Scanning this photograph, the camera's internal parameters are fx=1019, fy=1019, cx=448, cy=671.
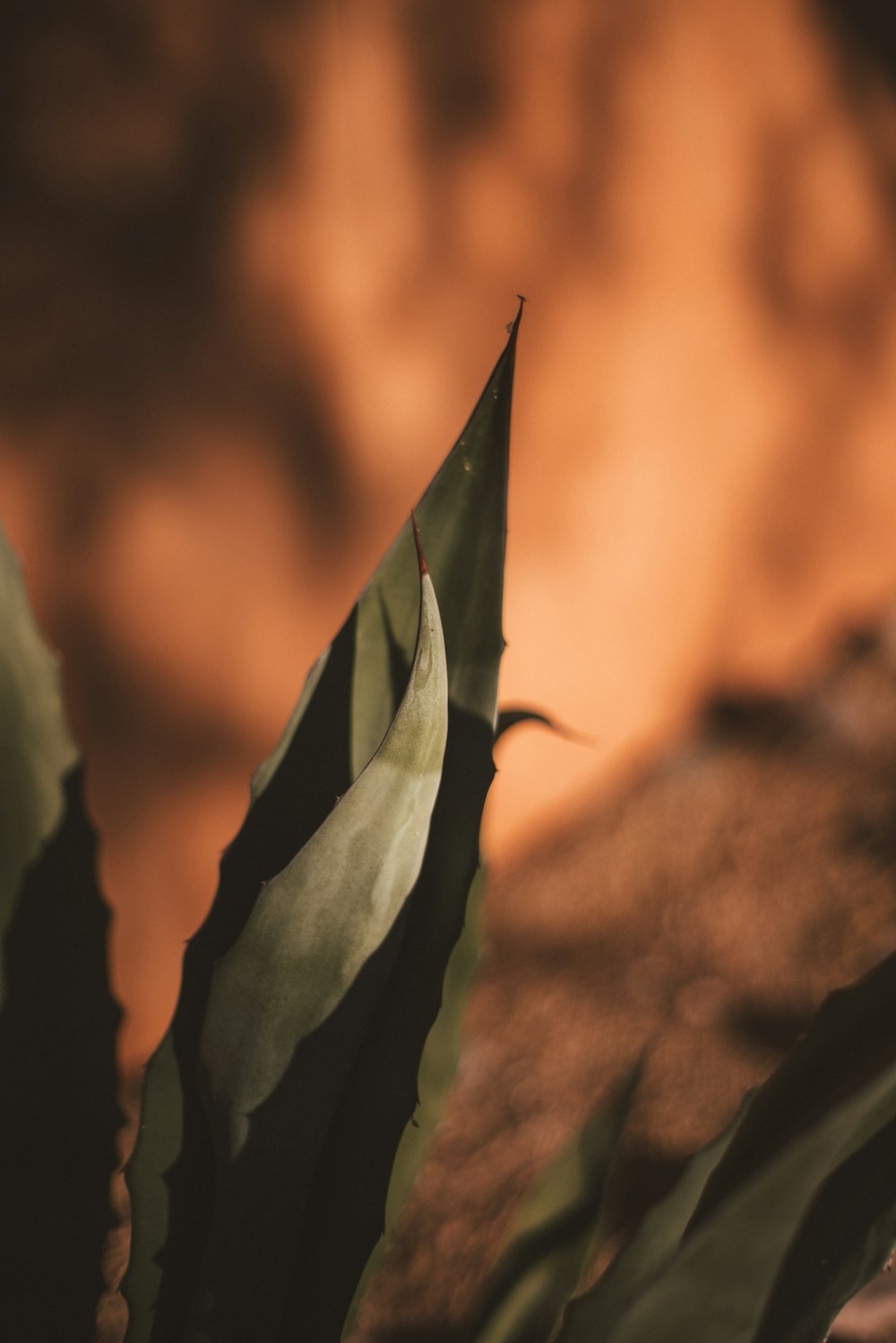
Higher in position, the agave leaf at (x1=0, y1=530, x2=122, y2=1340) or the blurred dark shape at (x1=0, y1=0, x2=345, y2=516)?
the blurred dark shape at (x1=0, y1=0, x2=345, y2=516)

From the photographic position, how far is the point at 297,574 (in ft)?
3.18

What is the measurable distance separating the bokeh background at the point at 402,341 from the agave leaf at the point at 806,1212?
67 centimetres

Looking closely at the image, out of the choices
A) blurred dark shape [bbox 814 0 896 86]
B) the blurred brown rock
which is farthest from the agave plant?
blurred dark shape [bbox 814 0 896 86]

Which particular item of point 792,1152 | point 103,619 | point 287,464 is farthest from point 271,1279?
point 287,464

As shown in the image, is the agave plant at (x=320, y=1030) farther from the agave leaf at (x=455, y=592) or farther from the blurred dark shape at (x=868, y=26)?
the blurred dark shape at (x=868, y=26)

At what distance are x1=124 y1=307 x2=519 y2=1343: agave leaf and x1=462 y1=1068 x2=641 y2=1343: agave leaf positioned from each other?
13cm

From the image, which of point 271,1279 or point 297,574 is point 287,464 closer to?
point 297,574

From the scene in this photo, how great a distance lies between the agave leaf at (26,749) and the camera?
0.43 m

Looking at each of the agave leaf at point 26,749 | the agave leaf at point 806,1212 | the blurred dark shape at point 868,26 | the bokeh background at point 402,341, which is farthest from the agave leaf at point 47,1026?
the blurred dark shape at point 868,26

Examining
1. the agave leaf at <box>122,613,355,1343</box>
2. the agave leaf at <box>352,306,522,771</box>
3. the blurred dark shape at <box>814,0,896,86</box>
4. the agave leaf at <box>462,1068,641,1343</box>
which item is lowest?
the agave leaf at <box>462,1068,641,1343</box>

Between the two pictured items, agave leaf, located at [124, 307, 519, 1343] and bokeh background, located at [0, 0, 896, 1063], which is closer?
agave leaf, located at [124, 307, 519, 1343]

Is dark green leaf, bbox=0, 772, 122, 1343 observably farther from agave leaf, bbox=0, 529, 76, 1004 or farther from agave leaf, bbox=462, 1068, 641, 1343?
agave leaf, bbox=462, 1068, 641, 1343

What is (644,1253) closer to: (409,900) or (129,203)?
(409,900)

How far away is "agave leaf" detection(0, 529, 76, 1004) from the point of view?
16.8 inches
